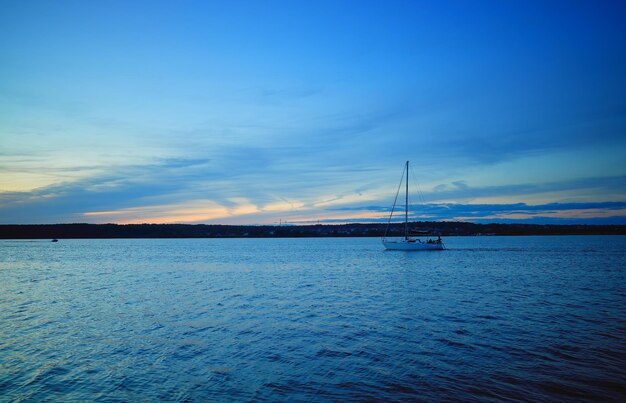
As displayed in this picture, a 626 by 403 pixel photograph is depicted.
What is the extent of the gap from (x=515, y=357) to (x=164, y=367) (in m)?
11.9

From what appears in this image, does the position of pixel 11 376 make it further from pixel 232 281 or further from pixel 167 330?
pixel 232 281

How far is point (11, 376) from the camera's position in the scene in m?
12.5

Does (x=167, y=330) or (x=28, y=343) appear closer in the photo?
(x=28, y=343)

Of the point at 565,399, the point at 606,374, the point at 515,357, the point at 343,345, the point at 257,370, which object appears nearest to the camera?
the point at 565,399

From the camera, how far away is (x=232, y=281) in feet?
133

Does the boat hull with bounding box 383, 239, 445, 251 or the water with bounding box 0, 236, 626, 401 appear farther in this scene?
the boat hull with bounding box 383, 239, 445, 251

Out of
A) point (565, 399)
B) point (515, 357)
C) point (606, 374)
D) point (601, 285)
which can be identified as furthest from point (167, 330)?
point (601, 285)

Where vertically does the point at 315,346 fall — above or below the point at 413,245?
below

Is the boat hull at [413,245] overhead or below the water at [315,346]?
overhead

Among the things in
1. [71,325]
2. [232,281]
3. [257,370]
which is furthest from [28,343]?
[232,281]

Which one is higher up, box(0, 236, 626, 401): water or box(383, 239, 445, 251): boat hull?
box(383, 239, 445, 251): boat hull

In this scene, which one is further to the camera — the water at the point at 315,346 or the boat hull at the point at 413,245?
the boat hull at the point at 413,245

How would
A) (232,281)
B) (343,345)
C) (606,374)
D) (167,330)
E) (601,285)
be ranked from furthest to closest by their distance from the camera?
(232,281) < (601,285) < (167,330) < (343,345) < (606,374)

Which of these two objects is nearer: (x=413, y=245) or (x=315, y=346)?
(x=315, y=346)
